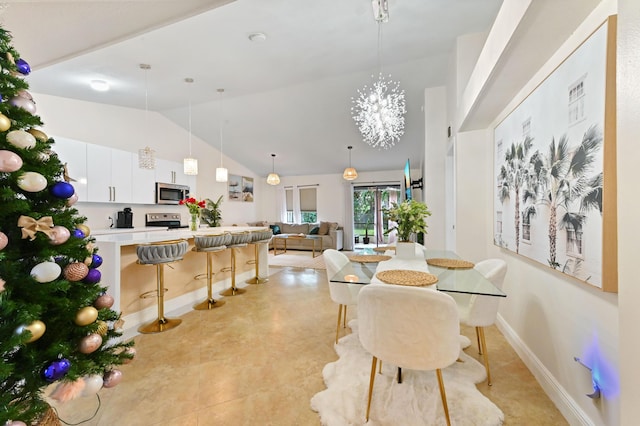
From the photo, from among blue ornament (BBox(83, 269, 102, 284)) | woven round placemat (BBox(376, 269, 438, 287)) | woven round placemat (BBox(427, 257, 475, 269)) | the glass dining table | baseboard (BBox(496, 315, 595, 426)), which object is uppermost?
blue ornament (BBox(83, 269, 102, 284))

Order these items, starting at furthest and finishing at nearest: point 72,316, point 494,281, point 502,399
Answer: point 494,281 → point 502,399 → point 72,316

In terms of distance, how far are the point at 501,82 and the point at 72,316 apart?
2.97 m

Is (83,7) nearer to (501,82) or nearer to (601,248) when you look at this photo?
(501,82)

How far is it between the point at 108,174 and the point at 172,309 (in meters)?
2.79

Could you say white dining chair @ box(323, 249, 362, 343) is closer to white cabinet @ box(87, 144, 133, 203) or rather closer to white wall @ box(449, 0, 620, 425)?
white wall @ box(449, 0, 620, 425)

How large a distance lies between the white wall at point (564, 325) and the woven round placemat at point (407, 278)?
0.75m

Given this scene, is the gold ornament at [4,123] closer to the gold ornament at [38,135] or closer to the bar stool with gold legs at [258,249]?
the gold ornament at [38,135]

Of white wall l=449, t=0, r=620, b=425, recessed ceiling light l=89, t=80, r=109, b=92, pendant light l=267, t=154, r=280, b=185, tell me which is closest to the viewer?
white wall l=449, t=0, r=620, b=425

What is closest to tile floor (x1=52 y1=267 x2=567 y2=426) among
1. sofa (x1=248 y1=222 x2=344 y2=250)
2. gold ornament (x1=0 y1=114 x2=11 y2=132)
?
gold ornament (x1=0 y1=114 x2=11 y2=132)

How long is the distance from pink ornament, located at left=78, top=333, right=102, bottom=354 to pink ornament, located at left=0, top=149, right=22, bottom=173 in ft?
2.25

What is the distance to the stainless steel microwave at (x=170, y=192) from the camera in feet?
17.7

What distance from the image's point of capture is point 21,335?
2.83 feet

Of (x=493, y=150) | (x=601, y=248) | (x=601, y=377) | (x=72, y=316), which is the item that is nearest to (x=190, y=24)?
(x=72, y=316)

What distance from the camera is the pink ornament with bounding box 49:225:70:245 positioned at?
101cm
